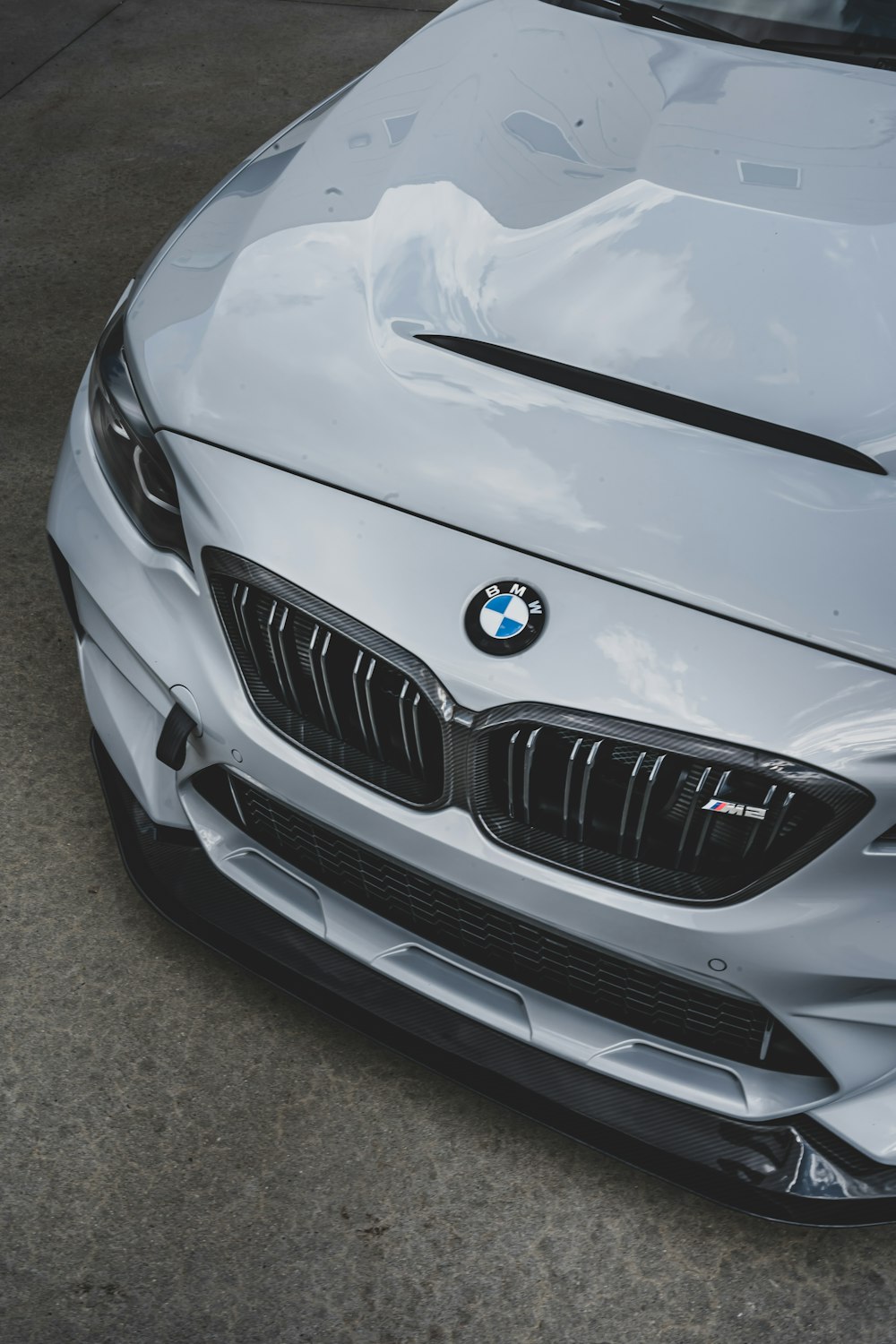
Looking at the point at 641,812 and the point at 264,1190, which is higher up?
the point at 641,812

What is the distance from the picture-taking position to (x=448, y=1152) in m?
1.81

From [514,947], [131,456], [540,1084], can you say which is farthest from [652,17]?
[540,1084]

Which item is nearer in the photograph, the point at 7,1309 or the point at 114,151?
the point at 7,1309

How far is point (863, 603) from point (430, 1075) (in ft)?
3.26

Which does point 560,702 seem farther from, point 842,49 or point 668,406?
point 842,49

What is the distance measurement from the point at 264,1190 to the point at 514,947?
0.55 m

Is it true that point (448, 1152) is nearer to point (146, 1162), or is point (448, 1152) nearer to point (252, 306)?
point (146, 1162)

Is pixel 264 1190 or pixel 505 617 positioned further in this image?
pixel 264 1190

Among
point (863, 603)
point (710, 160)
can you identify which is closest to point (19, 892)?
point (863, 603)

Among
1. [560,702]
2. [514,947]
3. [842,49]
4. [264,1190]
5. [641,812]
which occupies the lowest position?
[264,1190]

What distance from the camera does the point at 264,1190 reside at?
1.76 m

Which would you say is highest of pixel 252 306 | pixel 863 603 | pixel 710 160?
pixel 710 160

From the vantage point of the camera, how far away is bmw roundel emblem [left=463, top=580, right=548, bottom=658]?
141 cm

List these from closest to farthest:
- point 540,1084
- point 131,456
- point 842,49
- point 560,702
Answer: point 560,702 → point 540,1084 → point 131,456 → point 842,49
